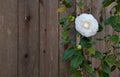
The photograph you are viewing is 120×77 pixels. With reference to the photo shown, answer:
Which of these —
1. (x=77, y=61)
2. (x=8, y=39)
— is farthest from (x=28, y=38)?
(x=77, y=61)

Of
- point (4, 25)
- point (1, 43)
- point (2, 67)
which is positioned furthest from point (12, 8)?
point (2, 67)

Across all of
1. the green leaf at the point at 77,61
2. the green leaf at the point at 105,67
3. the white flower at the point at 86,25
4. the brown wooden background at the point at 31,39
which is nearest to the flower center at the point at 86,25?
the white flower at the point at 86,25

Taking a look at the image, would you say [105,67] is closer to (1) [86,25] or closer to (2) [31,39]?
(1) [86,25]

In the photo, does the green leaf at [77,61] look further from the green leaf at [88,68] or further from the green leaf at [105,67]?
the green leaf at [105,67]

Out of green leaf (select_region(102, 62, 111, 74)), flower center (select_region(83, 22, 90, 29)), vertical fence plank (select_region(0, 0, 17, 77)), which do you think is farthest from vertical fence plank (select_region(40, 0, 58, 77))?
flower center (select_region(83, 22, 90, 29))

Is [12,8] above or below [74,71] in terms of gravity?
above

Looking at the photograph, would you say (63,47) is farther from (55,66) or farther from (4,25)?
(4,25)
